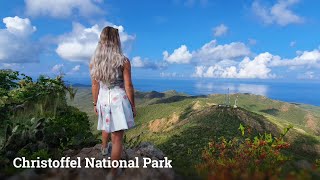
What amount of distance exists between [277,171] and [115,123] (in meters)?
4.32

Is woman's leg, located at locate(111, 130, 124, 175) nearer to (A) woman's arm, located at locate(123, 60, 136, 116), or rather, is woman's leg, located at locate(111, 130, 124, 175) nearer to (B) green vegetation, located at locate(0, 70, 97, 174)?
(A) woman's arm, located at locate(123, 60, 136, 116)

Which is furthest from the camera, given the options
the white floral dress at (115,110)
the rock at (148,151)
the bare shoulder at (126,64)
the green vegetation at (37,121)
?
the rock at (148,151)

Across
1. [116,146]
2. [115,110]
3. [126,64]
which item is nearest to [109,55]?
[126,64]

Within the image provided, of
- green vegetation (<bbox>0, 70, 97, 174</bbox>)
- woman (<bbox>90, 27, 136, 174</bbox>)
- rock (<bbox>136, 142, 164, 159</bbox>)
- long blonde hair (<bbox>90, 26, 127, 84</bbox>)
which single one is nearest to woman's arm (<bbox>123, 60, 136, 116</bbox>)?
woman (<bbox>90, 27, 136, 174</bbox>)

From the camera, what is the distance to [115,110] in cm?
803

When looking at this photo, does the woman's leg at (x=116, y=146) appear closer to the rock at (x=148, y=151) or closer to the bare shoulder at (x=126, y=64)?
the bare shoulder at (x=126, y=64)

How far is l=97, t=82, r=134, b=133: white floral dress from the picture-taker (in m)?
7.98

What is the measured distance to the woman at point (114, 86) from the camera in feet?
26.3

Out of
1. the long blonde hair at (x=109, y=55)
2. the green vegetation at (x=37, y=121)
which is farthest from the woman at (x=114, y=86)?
the green vegetation at (x=37, y=121)

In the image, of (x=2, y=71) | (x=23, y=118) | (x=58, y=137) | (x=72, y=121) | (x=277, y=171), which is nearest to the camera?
(x=277, y=171)

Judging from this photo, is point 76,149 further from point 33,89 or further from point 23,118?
point 33,89

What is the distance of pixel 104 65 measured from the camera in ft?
26.7

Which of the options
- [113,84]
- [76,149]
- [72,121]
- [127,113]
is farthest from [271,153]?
[72,121]

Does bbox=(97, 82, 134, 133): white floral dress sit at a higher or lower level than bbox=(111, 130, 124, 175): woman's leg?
higher
